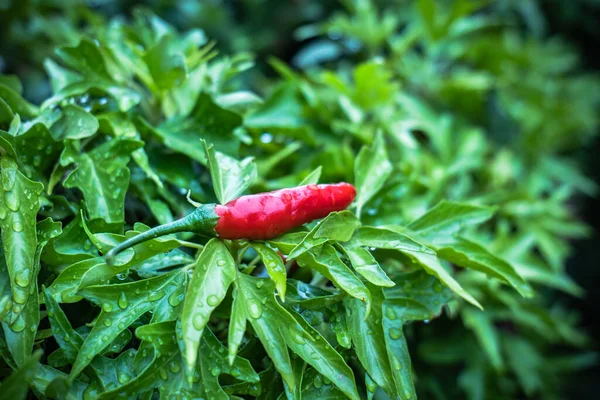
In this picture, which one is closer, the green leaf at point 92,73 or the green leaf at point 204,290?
the green leaf at point 204,290

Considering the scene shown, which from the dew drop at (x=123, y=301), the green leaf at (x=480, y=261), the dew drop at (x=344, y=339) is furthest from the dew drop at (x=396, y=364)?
the dew drop at (x=123, y=301)

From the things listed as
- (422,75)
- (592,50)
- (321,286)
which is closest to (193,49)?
(321,286)

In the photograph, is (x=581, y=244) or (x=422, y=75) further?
(x=581, y=244)

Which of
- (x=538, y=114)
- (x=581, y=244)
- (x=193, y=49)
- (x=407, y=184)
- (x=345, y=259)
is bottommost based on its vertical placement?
(x=581, y=244)

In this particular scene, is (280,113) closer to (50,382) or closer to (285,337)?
(285,337)

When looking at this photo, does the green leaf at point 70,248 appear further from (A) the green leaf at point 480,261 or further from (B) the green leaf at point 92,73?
(A) the green leaf at point 480,261

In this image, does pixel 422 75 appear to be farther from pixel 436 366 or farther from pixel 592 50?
pixel 592 50

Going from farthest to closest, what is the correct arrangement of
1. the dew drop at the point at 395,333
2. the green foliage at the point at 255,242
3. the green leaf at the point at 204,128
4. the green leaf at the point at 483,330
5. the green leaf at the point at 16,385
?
the green leaf at the point at 483,330
the green leaf at the point at 204,128
the dew drop at the point at 395,333
the green foliage at the point at 255,242
the green leaf at the point at 16,385

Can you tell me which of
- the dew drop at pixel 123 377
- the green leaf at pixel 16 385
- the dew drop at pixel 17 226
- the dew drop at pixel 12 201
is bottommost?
the dew drop at pixel 123 377

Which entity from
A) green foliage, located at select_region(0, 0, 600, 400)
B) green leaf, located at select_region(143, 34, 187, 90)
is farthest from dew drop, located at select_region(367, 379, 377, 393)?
green leaf, located at select_region(143, 34, 187, 90)
